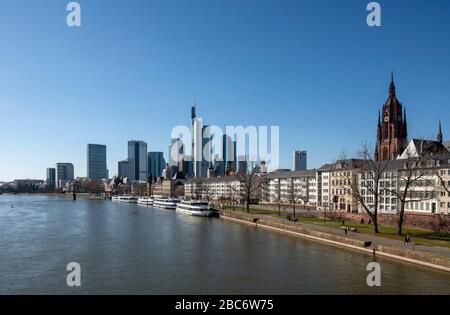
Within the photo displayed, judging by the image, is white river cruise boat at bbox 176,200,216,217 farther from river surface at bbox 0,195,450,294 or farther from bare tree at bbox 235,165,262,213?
river surface at bbox 0,195,450,294

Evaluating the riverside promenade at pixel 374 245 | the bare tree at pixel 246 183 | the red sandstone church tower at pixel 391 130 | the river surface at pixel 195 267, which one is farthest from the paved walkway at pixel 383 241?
the red sandstone church tower at pixel 391 130

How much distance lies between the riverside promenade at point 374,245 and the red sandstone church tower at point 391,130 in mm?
87761

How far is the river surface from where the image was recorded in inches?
1481

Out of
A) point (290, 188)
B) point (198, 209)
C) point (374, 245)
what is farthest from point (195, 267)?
point (290, 188)

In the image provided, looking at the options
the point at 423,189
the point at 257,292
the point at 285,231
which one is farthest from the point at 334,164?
the point at 257,292

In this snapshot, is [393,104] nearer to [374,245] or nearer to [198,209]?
[198,209]

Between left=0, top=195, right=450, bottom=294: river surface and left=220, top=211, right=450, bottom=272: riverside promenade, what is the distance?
4.16 ft

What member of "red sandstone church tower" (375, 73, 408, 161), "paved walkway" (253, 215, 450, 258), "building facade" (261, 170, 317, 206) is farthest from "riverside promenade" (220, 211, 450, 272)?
"red sandstone church tower" (375, 73, 408, 161)

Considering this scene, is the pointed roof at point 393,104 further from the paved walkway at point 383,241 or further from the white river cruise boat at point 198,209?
the paved walkway at point 383,241

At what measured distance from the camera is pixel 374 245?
54281 mm
